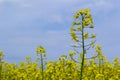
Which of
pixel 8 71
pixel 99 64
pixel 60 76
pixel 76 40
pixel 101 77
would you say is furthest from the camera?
pixel 8 71

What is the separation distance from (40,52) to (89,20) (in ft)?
11.1

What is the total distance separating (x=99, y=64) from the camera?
1398cm

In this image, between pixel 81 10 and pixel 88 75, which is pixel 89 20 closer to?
pixel 81 10

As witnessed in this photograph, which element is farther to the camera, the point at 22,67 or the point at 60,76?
the point at 22,67

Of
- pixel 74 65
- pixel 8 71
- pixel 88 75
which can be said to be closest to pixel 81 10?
pixel 74 65

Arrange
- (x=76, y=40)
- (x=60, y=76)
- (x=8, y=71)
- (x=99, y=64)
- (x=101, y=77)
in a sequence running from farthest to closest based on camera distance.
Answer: (x=8, y=71), (x=99, y=64), (x=60, y=76), (x=101, y=77), (x=76, y=40)

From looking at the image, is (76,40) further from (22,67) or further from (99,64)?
(22,67)

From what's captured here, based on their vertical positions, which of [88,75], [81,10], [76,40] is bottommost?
[88,75]

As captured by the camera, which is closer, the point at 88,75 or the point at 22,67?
the point at 88,75

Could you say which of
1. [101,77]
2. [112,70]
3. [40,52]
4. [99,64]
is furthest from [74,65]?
[99,64]

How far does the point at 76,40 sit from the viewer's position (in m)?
8.17

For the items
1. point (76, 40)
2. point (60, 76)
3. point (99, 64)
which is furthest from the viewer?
point (99, 64)

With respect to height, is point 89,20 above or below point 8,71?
above

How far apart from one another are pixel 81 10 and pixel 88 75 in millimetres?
4228
